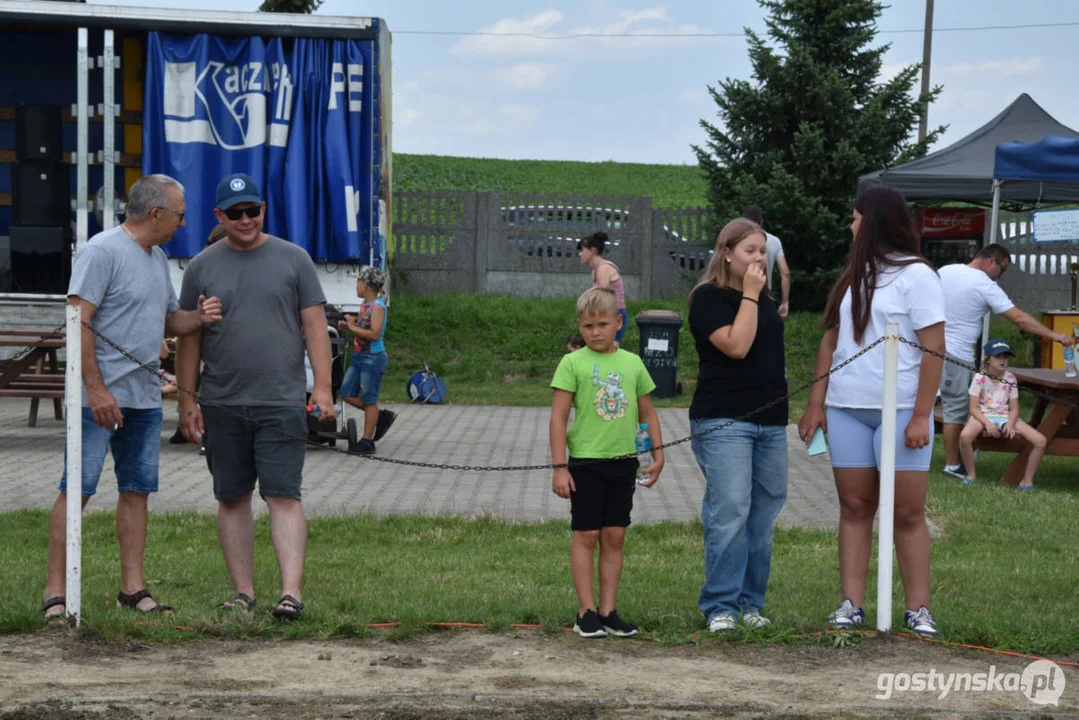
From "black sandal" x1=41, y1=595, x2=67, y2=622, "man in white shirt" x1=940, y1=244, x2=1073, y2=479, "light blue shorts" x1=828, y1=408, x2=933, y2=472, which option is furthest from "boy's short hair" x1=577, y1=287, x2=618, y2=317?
"man in white shirt" x1=940, y1=244, x2=1073, y2=479

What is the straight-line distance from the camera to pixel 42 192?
15992 millimetres

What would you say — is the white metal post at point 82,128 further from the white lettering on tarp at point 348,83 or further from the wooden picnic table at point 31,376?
the white lettering on tarp at point 348,83

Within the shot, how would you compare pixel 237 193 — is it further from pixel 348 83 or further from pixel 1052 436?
pixel 348 83

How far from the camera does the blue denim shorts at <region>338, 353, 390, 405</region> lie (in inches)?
462

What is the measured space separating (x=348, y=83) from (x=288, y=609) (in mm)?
8582

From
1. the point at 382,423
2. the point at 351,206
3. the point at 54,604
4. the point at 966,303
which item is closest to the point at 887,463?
the point at 54,604

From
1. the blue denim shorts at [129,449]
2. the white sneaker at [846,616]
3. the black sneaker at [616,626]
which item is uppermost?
the blue denim shorts at [129,449]

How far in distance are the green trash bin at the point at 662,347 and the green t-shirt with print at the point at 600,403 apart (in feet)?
37.9

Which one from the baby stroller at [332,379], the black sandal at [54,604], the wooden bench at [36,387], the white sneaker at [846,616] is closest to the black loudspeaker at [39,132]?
the wooden bench at [36,387]

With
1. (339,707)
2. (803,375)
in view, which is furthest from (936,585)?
(803,375)

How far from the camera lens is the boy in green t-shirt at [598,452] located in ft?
18.9

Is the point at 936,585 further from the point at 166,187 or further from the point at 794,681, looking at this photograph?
the point at 166,187

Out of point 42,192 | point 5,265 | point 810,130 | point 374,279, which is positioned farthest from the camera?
point 810,130

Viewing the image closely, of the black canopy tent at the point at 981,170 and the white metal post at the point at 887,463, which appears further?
the black canopy tent at the point at 981,170
